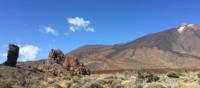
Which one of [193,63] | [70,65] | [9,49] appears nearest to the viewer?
[9,49]

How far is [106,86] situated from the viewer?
76.5 ft

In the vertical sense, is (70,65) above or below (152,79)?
above

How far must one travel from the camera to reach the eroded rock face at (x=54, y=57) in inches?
1961

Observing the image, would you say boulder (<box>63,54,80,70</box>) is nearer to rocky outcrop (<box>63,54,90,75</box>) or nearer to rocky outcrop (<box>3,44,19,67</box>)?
rocky outcrop (<box>63,54,90,75</box>)

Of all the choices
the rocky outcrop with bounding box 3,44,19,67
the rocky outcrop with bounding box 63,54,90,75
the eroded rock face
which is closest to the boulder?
the rocky outcrop with bounding box 63,54,90,75

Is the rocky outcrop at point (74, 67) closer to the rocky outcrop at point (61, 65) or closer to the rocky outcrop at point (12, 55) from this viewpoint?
the rocky outcrop at point (61, 65)

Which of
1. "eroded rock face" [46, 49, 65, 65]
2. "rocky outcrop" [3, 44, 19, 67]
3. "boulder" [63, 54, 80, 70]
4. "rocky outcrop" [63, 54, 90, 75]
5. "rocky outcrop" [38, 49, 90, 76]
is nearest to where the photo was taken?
"rocky outcrop" [3, 44, 19, 67]

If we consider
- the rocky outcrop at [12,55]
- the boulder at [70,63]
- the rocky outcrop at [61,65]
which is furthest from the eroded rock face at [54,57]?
the rocky outcrop at [12,55]

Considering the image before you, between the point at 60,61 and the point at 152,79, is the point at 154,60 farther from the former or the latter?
the point at 152,79

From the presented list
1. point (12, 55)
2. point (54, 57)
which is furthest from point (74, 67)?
point (12, 55)

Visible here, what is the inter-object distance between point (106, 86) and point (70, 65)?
25.6 m

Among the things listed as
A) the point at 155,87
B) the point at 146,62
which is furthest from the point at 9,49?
the point at 146,62

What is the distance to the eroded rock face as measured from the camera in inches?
1961

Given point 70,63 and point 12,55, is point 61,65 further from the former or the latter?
point 12,55
